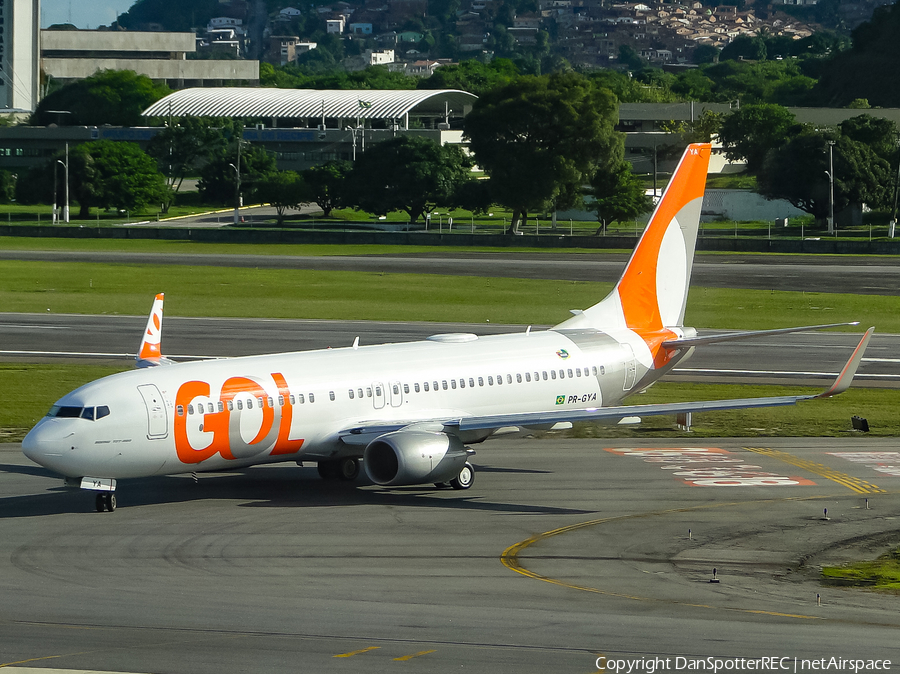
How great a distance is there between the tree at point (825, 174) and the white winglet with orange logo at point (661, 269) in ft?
382

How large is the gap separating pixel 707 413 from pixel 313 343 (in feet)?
80.2

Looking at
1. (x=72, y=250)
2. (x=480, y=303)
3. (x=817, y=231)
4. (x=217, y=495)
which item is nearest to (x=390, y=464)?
(x=217, y=495)

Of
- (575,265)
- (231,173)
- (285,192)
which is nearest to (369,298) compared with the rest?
(575,265)

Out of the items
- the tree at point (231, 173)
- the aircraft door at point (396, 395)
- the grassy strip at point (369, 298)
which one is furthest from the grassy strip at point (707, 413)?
the tree at point (231, 173)

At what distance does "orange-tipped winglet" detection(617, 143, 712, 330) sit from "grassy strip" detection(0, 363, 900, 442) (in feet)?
15.2

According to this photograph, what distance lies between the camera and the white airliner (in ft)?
105

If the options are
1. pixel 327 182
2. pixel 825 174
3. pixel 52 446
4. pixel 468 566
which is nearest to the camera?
pixel 468 566

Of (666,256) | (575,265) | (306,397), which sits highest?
(666,256)

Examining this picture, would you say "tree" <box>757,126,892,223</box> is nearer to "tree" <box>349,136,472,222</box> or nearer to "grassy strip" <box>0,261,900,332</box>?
"tree" <box>349,136,472,222</box>

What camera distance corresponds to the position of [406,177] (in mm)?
158875

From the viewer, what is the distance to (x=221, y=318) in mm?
78312

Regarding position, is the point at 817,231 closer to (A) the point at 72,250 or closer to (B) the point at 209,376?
→ (A) the point at 72,250

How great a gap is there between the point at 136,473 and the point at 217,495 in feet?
11.1

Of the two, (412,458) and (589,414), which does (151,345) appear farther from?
(589,414)
